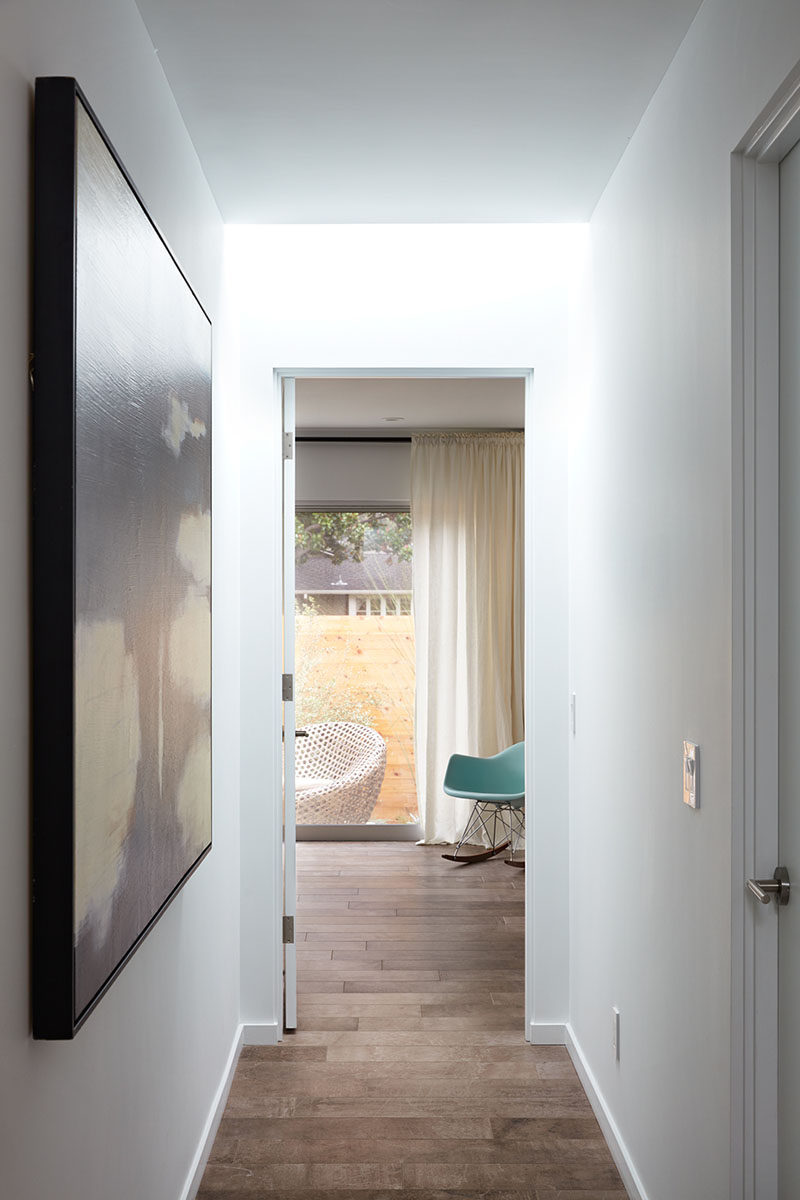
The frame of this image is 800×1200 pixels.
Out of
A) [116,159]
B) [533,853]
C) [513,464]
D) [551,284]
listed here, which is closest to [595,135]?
[551,284]

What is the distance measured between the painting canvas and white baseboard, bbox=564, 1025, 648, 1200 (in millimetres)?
1310

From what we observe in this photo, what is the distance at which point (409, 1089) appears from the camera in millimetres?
2828

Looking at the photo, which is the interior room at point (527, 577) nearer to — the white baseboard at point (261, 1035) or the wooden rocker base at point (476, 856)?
the white baseboard at point (261, 1035)

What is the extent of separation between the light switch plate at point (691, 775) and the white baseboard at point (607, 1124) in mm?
1041

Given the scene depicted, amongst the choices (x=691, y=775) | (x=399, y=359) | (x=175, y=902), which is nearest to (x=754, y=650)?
(x=691, y=775)

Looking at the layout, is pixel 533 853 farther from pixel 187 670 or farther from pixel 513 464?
pixel 513 464

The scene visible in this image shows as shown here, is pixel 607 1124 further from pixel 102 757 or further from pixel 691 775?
pixel 102 757

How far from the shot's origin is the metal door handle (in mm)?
1544

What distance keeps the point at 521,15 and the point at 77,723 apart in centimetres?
154

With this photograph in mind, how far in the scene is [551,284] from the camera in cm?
313

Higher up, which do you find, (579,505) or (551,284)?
(551,284)

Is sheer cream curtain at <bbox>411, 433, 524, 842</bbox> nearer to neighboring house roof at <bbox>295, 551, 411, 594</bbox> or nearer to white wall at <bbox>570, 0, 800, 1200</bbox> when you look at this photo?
neighboring house roof at <bbox>295, 551, 411, 594</bbox>

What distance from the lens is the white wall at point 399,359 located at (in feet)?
10.2

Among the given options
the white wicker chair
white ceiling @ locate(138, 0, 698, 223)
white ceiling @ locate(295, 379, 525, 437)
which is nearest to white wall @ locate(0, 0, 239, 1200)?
white ceiling @ locate(138, 0, 698, 223)
